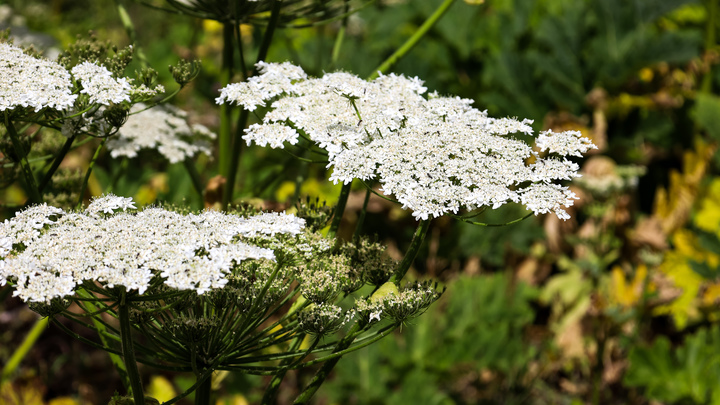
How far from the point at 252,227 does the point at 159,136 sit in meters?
1.19

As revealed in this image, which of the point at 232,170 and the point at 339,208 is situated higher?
the point at 232,170

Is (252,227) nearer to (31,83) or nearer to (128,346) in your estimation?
(128,346)

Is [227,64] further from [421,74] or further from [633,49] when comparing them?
[633,49]

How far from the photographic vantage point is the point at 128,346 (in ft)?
4.53

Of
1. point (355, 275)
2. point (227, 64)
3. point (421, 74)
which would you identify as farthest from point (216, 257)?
point (421, 74)

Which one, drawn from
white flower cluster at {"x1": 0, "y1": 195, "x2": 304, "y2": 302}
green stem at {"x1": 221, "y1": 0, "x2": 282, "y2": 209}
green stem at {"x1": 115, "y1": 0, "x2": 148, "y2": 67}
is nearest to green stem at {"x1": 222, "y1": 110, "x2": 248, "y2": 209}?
green stem at {"x1": 221, "y1": 0, "x2": 282, "y2": 209}

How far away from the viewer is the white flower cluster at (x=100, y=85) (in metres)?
1.55

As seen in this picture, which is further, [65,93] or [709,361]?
[709,361]

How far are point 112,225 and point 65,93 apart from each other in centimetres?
35

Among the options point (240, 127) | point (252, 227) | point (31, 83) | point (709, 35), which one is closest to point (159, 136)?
point (240, 127)

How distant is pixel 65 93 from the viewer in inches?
60.0

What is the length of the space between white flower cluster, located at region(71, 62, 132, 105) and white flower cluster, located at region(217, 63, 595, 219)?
0.24m

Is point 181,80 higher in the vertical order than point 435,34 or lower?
lower

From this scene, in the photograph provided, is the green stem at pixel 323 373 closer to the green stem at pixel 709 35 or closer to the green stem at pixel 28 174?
the green stem at pixel 28 174
